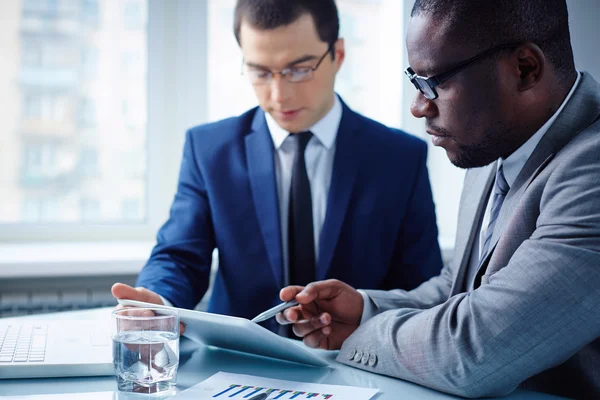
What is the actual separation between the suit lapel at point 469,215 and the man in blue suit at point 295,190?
34 centimetres

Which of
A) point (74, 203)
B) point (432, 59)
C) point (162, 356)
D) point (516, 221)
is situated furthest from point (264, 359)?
point (74, 203)

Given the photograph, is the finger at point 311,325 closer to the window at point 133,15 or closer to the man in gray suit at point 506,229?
the man in gray suit at point 506,229

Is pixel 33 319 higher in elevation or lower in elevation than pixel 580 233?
lower

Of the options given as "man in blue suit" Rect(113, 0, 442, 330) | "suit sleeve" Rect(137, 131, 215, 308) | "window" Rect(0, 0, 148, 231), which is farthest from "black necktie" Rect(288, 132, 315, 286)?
"window" Rect(0, 0, 148, 231)

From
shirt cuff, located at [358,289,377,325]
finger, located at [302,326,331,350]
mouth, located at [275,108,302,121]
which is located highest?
mouth, located at [275,108,302,121]

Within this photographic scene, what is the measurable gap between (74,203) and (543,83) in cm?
211

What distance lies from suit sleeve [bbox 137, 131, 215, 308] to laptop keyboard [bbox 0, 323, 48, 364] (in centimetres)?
34

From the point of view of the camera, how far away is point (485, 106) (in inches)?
49.3

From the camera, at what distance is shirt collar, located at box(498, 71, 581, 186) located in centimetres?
126

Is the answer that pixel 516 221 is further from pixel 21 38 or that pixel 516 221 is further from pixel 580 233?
pixel 21 38

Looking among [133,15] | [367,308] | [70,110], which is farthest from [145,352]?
[133,15]

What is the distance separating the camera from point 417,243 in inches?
76.9

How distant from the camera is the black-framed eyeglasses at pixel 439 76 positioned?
47.8 inches

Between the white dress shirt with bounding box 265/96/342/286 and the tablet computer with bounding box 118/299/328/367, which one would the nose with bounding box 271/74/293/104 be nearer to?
the white dress shirt with bounding box 265/96/342/286
